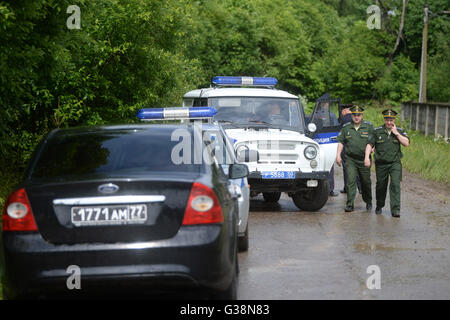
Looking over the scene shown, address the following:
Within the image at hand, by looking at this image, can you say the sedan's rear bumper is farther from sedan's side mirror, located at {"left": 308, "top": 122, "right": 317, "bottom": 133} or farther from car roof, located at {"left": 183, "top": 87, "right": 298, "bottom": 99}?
car roof, located at {"left": 183, "top": 87, "right": 298, "bottom": 99}

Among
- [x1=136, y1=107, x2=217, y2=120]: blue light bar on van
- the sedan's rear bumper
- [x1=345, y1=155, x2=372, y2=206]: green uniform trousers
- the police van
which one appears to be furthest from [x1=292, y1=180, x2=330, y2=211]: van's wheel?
the sedan's rear bumper

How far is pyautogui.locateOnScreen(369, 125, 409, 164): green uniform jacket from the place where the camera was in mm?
13969

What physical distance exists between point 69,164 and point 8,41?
315cm

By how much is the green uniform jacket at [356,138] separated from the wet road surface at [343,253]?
97 cm

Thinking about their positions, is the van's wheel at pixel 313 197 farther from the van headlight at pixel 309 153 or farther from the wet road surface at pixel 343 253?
the van headlight at pixel 309 153

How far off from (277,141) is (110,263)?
8.02 metres

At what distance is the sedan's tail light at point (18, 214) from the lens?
19.9 feet

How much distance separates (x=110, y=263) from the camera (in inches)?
235

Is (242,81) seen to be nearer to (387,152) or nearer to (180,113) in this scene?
(387,152)

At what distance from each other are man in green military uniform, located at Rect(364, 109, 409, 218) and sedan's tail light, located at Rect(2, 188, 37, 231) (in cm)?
861

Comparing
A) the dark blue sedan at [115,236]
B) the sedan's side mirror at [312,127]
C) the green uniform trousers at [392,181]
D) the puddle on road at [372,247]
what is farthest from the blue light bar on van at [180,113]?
the dark blue sedan at [115,236]

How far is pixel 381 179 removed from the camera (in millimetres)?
14070

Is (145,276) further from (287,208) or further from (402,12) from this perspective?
(402,12)
